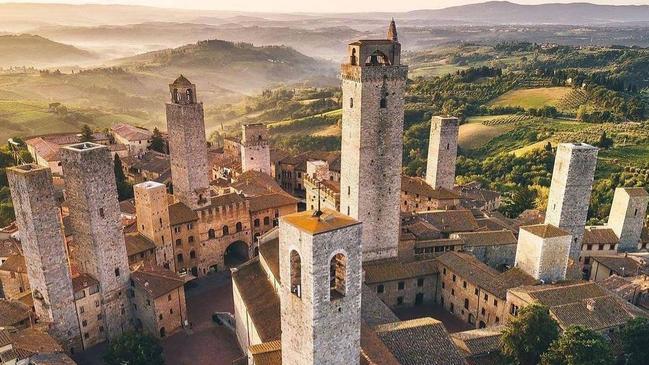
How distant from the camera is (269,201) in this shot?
4669cm

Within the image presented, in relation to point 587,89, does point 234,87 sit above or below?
below

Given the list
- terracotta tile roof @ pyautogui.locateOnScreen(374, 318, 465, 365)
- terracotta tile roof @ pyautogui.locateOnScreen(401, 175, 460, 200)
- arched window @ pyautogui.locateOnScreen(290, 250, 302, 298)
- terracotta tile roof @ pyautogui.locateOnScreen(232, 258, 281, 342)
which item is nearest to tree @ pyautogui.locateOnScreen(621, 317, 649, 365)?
terracotta tile roof @ pyautogui.locateOnScreen(374, 318, 465, 365)

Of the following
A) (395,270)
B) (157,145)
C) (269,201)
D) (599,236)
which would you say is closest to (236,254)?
(269,201)

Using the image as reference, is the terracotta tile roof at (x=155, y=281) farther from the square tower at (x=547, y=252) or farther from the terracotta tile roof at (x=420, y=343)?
the square tower at (x=547, y=252)

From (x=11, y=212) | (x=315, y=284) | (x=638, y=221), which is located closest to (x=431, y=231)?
(x=638, y=221)

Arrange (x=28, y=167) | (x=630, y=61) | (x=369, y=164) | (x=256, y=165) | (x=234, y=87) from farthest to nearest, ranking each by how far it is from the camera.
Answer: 1. (x=234, y=87)
2. (x=630, y=61)
3. (x=256, y=165)
4. (x=369, y=164)
5. (x=28, y=167)

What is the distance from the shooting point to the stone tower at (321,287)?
18797 mm

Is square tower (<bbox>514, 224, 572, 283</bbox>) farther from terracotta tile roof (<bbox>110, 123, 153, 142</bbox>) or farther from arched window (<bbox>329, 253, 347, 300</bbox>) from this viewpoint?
terracotta tile roof (<bbox>110, 123, 153, 142</bbox>)

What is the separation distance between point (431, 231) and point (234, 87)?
167109 millimetres

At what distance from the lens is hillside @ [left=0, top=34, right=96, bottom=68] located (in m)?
172

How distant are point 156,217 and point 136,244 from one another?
2633mm

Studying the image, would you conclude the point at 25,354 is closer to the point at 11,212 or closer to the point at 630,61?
the point at 11,212

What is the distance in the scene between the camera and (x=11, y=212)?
49.0 m

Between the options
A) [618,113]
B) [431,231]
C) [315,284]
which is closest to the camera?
[315,284]
